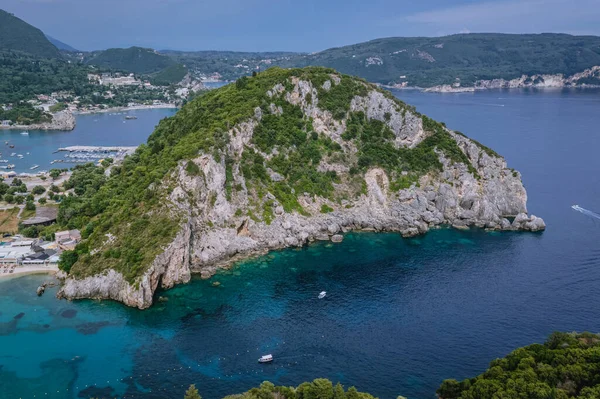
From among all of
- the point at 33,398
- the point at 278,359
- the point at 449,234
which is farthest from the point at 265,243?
the point at 33,398

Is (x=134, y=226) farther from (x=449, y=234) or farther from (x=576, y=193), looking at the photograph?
(x=576, y=193)

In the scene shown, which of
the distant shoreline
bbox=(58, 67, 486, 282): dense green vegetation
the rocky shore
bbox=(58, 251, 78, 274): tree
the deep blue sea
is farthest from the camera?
the rocky shore

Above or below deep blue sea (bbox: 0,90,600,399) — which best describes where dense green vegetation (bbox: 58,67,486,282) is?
above

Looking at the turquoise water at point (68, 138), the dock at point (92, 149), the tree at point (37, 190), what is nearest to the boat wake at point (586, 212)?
the tree at point (37, 190)

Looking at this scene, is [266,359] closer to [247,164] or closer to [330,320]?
[330,320]

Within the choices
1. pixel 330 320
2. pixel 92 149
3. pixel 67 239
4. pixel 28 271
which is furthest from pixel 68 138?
pixel 330 320

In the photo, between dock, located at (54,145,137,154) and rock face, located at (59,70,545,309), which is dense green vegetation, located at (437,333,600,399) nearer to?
rock face, located at (59,70,545,309)

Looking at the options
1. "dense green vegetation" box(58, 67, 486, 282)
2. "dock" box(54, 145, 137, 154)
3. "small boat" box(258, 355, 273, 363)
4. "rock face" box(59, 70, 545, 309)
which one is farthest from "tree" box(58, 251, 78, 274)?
"dock" box(54, 145, 137, 154)
